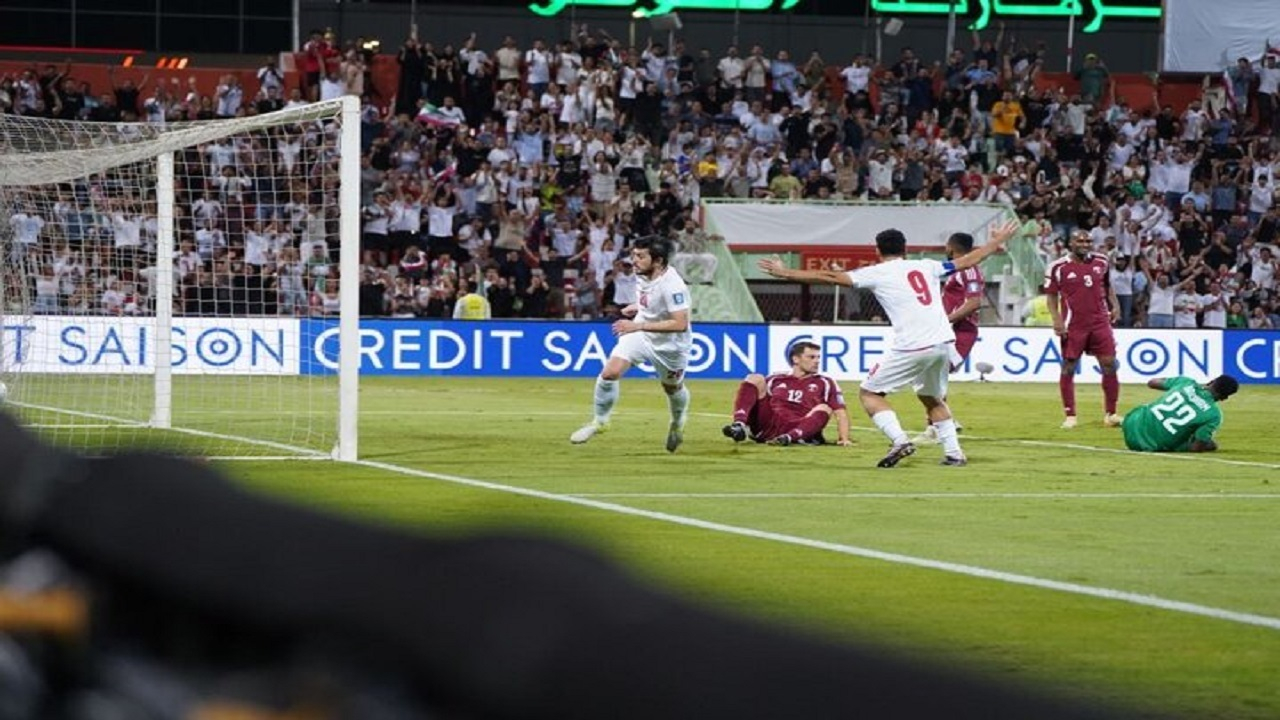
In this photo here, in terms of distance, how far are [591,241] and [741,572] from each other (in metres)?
27.8

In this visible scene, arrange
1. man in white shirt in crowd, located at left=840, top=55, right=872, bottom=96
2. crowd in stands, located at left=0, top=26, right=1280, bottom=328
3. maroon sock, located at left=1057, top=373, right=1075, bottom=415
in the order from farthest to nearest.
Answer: man in white shirt in crowd, located at left=840, top=55, right=872, bottom=96, crowd in stands, located at left=0, top=26, right=1280, bottom=328, maroon sock, located at left=1057, top=373, right=1075, bottom=415

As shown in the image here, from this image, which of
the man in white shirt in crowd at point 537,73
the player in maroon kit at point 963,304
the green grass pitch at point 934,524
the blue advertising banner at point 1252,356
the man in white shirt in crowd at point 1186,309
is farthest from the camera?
the man in white shirt in crowd at point 537,73

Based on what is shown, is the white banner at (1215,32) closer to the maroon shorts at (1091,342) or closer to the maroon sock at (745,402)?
the maroon shorts at (1091,342)

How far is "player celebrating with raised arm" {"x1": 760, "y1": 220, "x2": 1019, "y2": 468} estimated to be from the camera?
54.9 feet

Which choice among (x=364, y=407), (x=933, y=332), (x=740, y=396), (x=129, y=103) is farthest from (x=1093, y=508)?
→ (x=129, y=103)

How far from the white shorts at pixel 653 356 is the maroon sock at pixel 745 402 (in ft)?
A: 3.07

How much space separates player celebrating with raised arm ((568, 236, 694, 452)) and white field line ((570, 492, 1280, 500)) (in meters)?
4.09

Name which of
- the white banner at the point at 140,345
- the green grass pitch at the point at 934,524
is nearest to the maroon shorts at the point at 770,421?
the green grass pitch at the point at 934,524

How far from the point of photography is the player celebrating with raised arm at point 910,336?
54.9ft

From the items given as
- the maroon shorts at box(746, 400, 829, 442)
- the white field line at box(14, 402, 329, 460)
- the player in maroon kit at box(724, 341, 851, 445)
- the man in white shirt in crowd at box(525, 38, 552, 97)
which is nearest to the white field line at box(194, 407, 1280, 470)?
the player in maroon kit at box(724, 341, 851, 445)

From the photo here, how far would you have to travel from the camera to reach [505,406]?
24.8 m

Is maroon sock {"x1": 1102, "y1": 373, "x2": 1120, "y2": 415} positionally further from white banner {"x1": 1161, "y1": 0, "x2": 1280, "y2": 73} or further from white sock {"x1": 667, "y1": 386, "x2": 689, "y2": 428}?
white banner {"x1": 1161, "y1": 0, "x2": 1280, "y2": 73}

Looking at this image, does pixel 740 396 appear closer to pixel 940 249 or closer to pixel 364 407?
pixel 364 407

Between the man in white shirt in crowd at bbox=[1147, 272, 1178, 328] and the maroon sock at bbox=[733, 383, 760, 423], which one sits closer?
the maroon sock at bbox=[733, 383, 760, 423]
